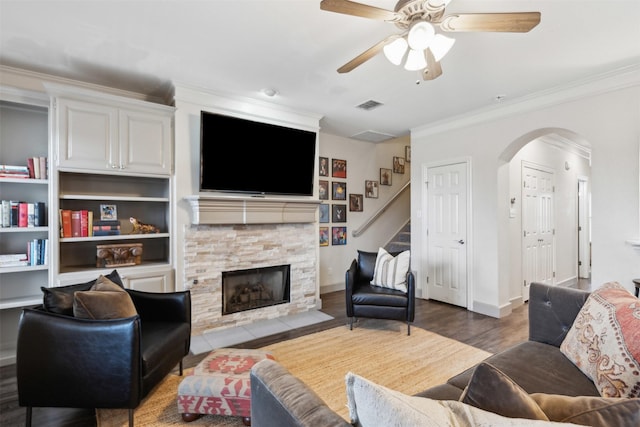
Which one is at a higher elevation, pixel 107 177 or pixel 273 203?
pixel 107 177

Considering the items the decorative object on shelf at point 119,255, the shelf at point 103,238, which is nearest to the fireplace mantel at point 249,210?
the shelf at point 103,238

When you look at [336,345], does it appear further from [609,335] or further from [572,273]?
[572,273]

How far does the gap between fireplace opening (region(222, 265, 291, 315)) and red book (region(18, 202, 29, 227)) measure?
5.82ft

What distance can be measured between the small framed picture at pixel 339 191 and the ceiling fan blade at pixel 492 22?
3.34 m

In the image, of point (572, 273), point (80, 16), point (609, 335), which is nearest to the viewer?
point (609, 335)

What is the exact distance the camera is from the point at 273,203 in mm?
3613

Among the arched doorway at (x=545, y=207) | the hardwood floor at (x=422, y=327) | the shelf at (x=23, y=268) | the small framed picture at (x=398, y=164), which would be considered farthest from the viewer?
the small framed picture at (x=398, y=164)

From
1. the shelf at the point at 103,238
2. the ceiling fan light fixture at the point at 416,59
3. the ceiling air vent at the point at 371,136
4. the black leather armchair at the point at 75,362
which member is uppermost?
the ceiling air vent at the point at 371,136

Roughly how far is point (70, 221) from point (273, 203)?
6.34 feet

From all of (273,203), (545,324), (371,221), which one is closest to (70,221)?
(273,203)

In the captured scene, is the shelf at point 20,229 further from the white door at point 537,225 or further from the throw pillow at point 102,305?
the white door at point 537,225

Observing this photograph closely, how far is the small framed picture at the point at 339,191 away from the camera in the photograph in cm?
498

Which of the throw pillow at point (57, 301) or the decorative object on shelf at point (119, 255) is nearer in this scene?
the throw pillow at point (57, 301)

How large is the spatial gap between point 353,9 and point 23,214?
123 inches
